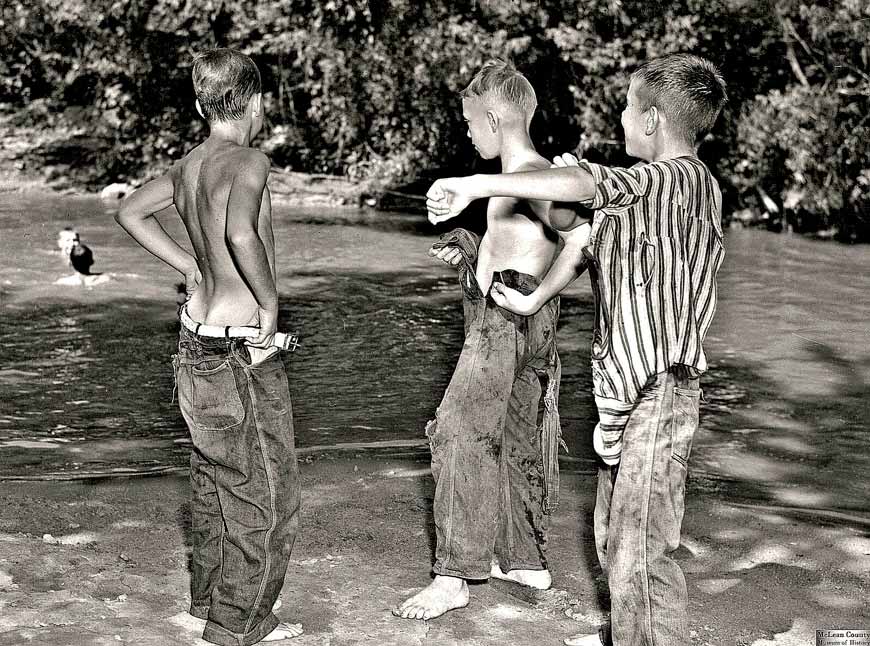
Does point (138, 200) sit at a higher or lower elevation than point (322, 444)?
higher

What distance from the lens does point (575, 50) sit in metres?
A: 18.6

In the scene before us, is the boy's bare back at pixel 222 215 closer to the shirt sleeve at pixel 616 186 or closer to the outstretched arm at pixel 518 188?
the outstretched arm at pixel 518 188

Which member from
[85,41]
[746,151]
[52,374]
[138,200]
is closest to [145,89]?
[85,41]

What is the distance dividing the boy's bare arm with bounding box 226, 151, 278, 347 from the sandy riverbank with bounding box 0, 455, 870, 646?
122cm

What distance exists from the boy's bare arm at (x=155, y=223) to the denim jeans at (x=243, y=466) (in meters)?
0.33

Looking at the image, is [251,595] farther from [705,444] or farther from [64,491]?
[705,444]

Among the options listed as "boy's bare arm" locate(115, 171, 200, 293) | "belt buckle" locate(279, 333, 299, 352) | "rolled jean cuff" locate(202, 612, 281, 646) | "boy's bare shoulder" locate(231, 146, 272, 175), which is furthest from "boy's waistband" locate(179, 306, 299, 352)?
"rolled jean cuff" locate(202, 612, 281, 646)

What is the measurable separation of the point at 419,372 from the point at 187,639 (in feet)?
18.4

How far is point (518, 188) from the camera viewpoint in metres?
3.03

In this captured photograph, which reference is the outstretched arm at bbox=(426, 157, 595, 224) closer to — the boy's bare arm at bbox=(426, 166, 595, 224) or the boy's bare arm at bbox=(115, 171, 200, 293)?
the boy's bare arm at bbox=(426, 166, 595, 224)

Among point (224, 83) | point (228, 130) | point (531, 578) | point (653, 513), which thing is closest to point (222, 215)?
point (228, 130)

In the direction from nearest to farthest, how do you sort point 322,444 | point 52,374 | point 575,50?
1. point 322,444
2. point 52,374
3. point 575,50

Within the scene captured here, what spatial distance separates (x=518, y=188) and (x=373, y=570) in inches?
82.8

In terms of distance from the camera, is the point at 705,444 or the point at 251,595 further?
the point at 705,444
